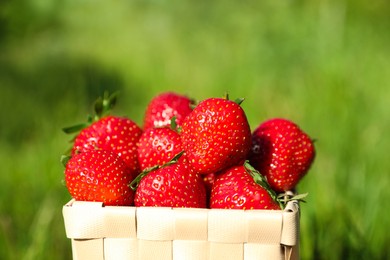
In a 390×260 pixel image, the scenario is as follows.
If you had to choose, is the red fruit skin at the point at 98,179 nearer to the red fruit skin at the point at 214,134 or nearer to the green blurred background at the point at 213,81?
the red fruit skin at the point at 214,134

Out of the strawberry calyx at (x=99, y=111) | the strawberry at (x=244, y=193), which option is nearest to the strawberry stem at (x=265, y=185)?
the strawberry at (x=244, y=193)

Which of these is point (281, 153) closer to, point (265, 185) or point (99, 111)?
point (265, 185)

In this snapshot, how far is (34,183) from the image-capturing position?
1849mm

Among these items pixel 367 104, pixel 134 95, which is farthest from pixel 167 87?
pixel 367 104

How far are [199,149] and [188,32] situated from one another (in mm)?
2398

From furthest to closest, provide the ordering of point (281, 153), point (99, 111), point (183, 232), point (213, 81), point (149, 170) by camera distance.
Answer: point (213, 81)
point (99, 111)
point (281, 153)
point (149, 170)
point (183, 232)

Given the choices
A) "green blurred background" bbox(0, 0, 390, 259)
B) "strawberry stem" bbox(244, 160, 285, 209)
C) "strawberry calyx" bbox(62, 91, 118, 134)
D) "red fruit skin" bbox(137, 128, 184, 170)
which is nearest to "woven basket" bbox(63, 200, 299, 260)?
"strawberry stem" bbox(244, 160, 285, 209)

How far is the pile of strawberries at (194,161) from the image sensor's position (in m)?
0.89

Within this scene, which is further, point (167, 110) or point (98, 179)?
point (167, 110)

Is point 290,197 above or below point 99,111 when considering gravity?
below

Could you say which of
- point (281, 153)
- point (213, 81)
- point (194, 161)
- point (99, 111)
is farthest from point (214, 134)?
point (213, 81)

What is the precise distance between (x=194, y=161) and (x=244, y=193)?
3.9 inches

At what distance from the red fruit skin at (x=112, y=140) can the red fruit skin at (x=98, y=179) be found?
0.31 feet

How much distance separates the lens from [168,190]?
2.91 ft
